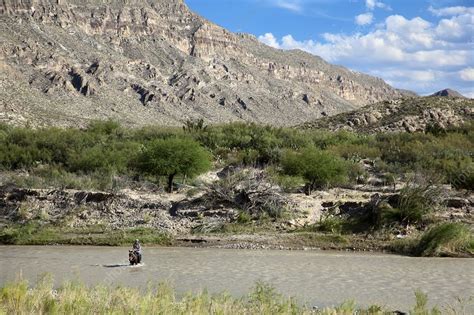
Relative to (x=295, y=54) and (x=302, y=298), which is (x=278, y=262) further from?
(x=295, y=54)

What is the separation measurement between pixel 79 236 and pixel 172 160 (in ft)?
31.5

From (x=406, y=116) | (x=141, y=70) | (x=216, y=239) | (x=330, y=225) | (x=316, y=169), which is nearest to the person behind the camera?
(x=216, y=239)

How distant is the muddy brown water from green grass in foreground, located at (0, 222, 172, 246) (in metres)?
1.38

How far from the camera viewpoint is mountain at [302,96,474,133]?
61.8 metres

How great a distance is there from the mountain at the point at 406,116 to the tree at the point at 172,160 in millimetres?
30970

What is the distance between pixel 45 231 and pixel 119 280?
1191 cm

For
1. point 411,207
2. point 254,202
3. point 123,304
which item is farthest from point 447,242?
point 123,304

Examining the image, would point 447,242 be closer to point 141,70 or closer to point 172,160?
point 172,160

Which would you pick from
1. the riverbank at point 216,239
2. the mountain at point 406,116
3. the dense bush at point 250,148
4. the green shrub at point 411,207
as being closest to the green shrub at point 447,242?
the riverbank at point 216,239

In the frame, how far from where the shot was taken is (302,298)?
1369 cm

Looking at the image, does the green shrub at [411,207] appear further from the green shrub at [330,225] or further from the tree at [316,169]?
the tree at [316,169]

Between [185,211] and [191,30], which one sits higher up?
[191,30]

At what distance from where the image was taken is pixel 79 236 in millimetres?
26156

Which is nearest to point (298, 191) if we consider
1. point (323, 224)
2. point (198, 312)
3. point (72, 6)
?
point (323, 224)
